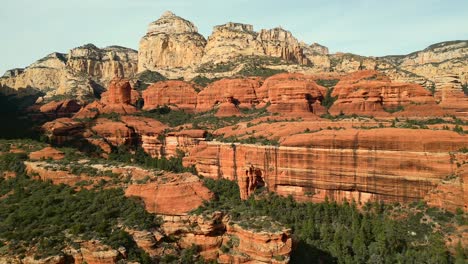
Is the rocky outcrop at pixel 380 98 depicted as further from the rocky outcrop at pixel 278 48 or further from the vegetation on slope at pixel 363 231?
the rocky outcrop at pixel 278 48

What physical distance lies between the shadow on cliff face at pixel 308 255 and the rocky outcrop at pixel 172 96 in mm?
63237

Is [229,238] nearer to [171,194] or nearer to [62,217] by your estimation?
[171,194]

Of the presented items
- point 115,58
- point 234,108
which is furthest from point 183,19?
point 234,108

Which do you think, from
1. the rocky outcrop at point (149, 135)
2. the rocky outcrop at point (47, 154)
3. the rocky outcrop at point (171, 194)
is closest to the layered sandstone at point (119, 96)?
the rocky outcrop at point (149, 135)

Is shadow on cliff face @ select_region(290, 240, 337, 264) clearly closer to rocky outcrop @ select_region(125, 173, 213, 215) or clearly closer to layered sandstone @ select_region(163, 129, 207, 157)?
rocky outcrop @ select_region(125, 173, 213, 215)

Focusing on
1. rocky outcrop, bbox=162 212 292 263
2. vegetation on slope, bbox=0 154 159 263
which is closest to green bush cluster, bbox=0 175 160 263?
vegetation on slope, bbox=0 154 159 263

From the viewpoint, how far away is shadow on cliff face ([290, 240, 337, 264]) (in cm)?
4171

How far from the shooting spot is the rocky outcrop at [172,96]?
335 ft

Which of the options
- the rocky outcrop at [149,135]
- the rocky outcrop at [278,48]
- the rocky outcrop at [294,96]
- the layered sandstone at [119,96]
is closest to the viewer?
the rocky outcrop at [294,96]

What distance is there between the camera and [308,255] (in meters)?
42.6

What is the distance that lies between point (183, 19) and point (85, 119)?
89117 millimetres

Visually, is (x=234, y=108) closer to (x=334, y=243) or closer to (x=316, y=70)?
(x=316, y=70)

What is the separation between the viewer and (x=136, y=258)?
3192 cm

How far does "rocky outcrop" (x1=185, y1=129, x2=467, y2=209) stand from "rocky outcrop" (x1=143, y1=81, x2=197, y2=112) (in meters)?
44.4
